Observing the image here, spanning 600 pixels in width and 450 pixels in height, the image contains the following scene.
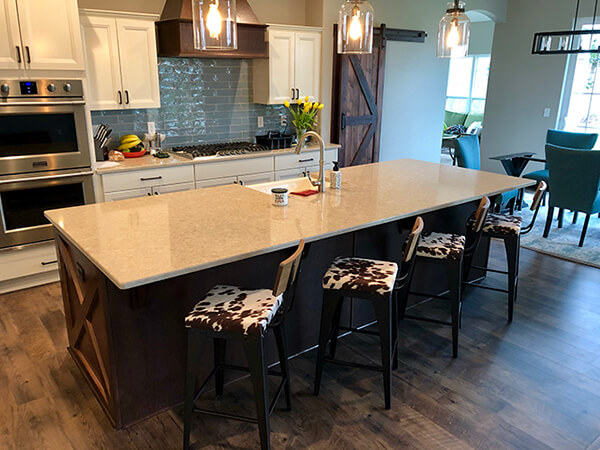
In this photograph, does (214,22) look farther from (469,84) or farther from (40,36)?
(469,84)

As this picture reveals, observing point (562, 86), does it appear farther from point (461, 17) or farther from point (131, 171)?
point (131, 171)

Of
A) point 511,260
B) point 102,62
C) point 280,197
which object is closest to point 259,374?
point 280,197

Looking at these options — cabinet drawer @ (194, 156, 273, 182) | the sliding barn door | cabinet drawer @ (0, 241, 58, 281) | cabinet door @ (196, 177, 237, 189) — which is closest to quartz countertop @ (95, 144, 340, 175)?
cabinet drawer @ (194, 156, 273, 182)

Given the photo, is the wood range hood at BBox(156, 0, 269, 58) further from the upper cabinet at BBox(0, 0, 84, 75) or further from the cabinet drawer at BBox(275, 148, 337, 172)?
the cabinet drawer at BBox(275, 148, 337, 172)

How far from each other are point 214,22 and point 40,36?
1.97 metres

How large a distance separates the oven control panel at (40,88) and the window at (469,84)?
9.18 metres

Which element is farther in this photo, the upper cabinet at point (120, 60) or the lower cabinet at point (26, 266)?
the upper cabinet at point (120, 60)

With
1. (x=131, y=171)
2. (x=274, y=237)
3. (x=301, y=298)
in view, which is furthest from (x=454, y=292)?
(x=131, y=171)

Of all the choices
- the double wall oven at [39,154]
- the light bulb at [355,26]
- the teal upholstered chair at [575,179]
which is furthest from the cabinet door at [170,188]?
the teal upholstered chair at [575,179]

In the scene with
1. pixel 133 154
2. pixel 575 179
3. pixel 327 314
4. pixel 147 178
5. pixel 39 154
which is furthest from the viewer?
pixel 575 179

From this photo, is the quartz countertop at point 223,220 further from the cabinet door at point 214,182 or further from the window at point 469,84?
the window at point 469,84

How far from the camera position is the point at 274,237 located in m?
2.23

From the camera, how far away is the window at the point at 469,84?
1102cm

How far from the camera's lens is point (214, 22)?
215cm
